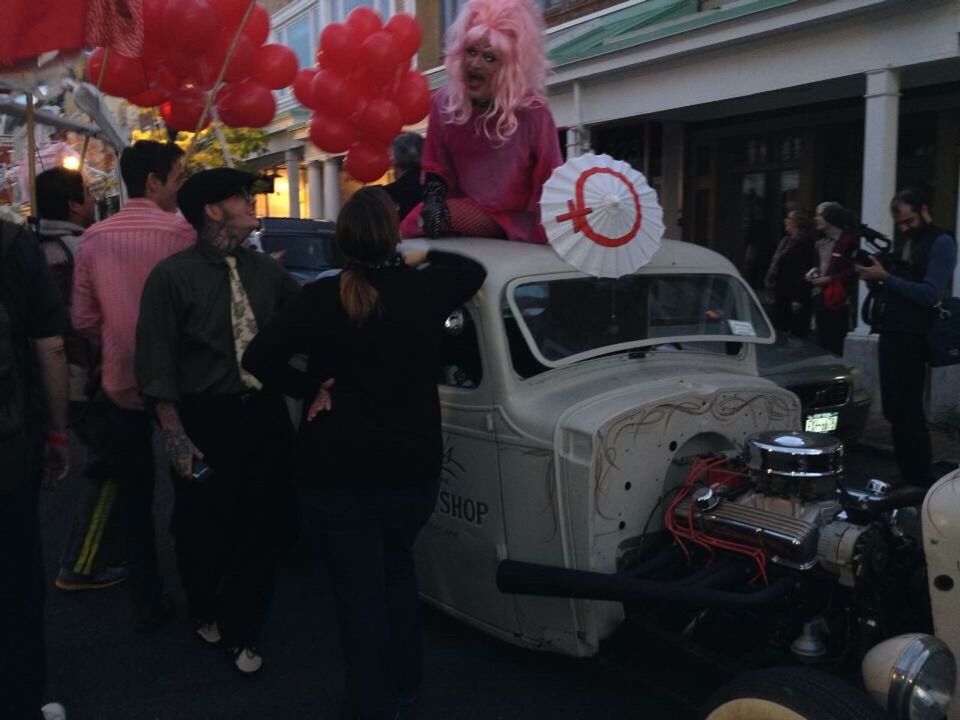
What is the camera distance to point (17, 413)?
2.77 m

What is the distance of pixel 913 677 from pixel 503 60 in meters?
2.80

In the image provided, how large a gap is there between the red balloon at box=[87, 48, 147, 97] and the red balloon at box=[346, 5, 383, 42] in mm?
1364

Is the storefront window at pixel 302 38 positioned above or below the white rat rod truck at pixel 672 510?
above

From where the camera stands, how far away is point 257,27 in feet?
21.5

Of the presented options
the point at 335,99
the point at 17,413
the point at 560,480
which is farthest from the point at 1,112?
the point at 560,480

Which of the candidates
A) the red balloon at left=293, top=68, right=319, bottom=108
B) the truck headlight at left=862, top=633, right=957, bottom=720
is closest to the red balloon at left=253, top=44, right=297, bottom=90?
the red balloon at left=293, top=68, right=319, bottom=108

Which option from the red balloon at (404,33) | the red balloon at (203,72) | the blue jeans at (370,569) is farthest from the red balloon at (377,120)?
the blue jeans at (370,569)

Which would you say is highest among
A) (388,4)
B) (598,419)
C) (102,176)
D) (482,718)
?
(388,4)

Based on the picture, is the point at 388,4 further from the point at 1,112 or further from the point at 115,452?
the point at 115,452

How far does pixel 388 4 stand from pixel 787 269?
1046 centimetres

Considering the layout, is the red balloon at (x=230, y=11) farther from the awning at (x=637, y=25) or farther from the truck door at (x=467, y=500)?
the awning at (x=637, y=25)

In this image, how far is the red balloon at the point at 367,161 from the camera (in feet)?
20.0

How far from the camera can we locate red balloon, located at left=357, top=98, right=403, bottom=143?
5.97 metres

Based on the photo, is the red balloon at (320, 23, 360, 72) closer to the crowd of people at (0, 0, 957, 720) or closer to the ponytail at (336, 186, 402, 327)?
the crowd of people at (0, 0, 957, 720)
